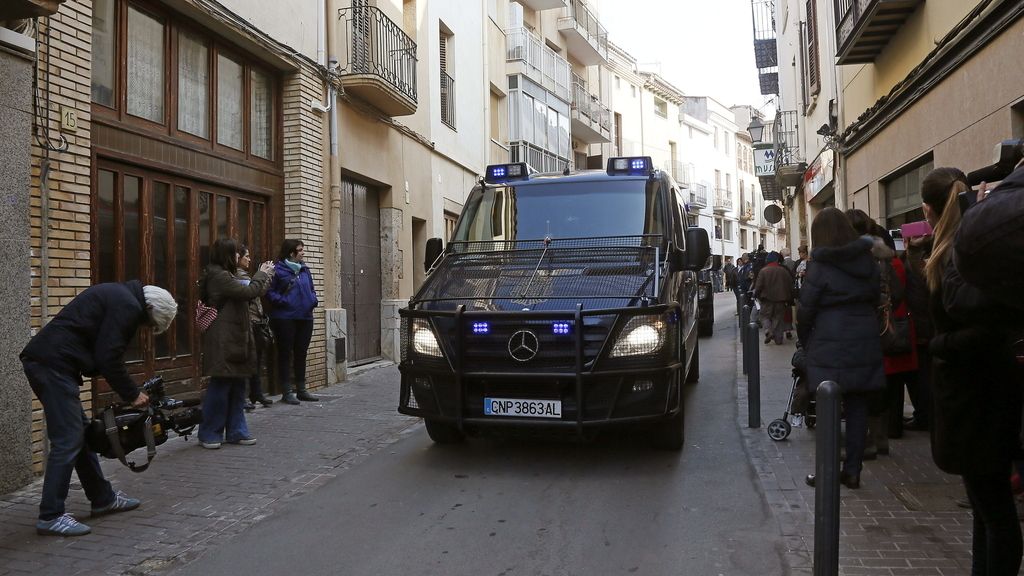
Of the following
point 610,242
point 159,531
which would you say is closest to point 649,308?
point 610,242

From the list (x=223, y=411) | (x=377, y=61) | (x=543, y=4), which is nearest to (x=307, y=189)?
(x=377, y=61)

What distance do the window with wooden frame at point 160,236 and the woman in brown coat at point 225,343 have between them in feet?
3.38

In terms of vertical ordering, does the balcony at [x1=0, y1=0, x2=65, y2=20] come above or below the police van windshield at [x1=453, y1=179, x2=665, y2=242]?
above

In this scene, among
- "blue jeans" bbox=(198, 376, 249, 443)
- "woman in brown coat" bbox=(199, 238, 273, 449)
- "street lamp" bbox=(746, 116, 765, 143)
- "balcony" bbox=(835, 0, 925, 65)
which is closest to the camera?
"woman in brown coat" bbox=(199, 238, 273, 449)

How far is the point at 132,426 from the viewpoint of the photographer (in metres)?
4.85

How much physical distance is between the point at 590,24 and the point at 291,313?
24.4 metres

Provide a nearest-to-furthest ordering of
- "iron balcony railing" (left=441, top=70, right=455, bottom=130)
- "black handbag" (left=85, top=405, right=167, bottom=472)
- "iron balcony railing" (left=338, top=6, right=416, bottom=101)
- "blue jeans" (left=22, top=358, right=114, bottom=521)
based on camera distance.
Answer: "blue jeans" (left=22, top=358, right=114, bottom=521)
"black handbag" (left=85, top=405, right=167, bottom=472)
"iron balcony railing" (left=338, top=6, right=416, bottom=101)
"iron balcony railing" (left=441, top=70, right=455, bottom=130)

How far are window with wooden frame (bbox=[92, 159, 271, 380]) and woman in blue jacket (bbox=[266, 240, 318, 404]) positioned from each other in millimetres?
787

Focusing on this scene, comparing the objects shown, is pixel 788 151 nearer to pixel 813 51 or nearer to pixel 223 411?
pixel 813 51

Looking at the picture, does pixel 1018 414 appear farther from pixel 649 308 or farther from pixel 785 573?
pixel 649 308

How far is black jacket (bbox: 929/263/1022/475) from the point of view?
2.72m

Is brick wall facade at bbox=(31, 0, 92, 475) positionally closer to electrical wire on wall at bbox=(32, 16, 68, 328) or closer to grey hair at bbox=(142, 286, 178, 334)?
electrical wire on wall at bbox=(32, 16, 68, 328)

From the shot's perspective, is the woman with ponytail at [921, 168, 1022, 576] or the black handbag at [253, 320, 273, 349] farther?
the black handbag at [253, 320, 273, 349]

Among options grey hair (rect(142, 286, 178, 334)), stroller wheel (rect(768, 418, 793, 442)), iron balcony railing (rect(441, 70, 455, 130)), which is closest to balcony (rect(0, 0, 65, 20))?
grey hair (rect(142, 286, 178, 334))
